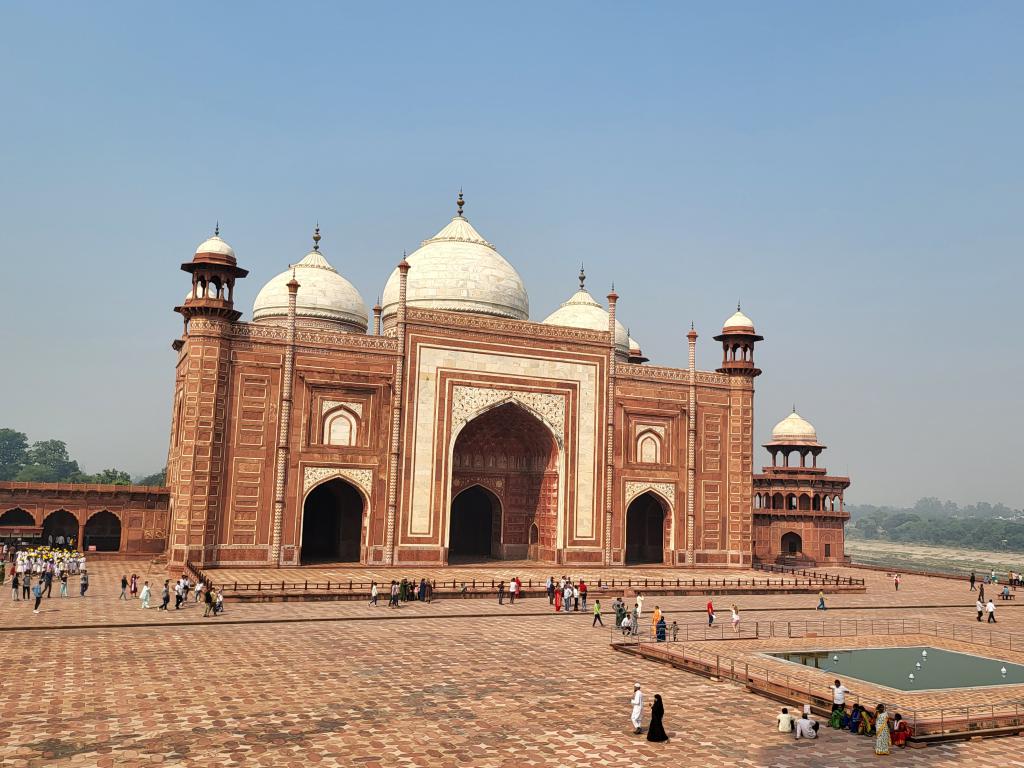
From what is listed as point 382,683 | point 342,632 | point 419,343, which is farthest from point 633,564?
point 382,683

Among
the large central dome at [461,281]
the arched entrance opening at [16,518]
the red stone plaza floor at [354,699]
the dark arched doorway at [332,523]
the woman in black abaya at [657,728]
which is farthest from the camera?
the large central dome at [461,281]

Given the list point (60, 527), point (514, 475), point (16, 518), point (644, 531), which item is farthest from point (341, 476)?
point (644, 531)

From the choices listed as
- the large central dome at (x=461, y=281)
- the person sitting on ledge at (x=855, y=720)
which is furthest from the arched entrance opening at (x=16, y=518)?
the person sitting on ledge at (x=855, y=720)

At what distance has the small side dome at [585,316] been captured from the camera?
4456 centimetres

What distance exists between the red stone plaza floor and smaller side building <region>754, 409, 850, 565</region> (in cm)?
2727

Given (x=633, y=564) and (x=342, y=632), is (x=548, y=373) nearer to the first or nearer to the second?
(x=633, y=564)

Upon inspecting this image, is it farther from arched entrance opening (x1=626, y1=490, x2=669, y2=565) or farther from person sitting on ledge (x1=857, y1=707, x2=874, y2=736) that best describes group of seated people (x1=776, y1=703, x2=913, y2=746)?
arched entrance opening (x1=626, y1=490, x2=669, y2=565)

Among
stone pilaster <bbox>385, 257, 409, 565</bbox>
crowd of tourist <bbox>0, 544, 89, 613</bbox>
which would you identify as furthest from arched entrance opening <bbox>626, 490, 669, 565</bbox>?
crowd of tourist <bbox>0, 544, 89, 613</bbox>

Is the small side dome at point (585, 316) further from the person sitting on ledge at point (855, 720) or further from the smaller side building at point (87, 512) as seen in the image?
the person sitting on ledge at point (855, 720)

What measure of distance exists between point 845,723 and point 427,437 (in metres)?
21.6

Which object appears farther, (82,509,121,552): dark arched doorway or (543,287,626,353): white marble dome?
(543,287,626,353): white marble dome

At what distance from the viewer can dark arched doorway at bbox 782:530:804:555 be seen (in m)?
46.4

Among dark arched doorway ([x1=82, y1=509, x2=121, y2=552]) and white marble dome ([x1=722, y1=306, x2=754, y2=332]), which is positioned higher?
white marble dome ([x1=722, y1=306, x2=754, y2=332])

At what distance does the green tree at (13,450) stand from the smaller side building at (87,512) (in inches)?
3126
